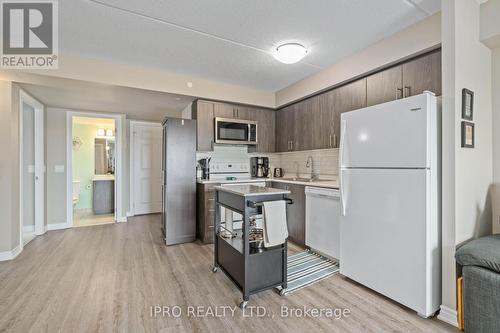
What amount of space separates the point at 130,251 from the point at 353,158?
3.19 m

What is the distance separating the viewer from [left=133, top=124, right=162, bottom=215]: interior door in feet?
18.4

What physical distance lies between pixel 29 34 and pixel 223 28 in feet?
6.73

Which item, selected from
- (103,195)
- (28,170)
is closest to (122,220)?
(103,195)

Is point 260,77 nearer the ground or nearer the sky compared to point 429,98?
nearer the sky

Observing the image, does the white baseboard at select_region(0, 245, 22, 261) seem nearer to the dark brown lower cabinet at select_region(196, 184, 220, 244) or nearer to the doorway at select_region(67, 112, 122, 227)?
the doorway at select_region(67, 112, 122, 227)

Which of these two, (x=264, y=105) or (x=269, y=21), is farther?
(x=264, y=105)

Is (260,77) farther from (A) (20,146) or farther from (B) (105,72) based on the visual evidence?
(A) (20,146)

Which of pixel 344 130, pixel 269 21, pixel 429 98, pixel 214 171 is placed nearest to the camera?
pixel 429 98

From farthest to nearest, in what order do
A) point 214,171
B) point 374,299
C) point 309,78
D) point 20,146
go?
point 214,171 → point 309,78 → point 20,146 → point 374,299

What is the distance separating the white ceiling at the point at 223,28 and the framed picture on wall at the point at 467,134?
112 centimetres

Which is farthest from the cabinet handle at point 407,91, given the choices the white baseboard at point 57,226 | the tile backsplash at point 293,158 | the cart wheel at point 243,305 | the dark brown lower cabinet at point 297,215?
the white baseboard at point 57,226

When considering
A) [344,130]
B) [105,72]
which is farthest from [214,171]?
[344,130]

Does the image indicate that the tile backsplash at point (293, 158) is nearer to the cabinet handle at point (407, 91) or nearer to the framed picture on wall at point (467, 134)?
the cabinet handle at point (407, 91)

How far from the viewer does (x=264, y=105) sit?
4.45m
